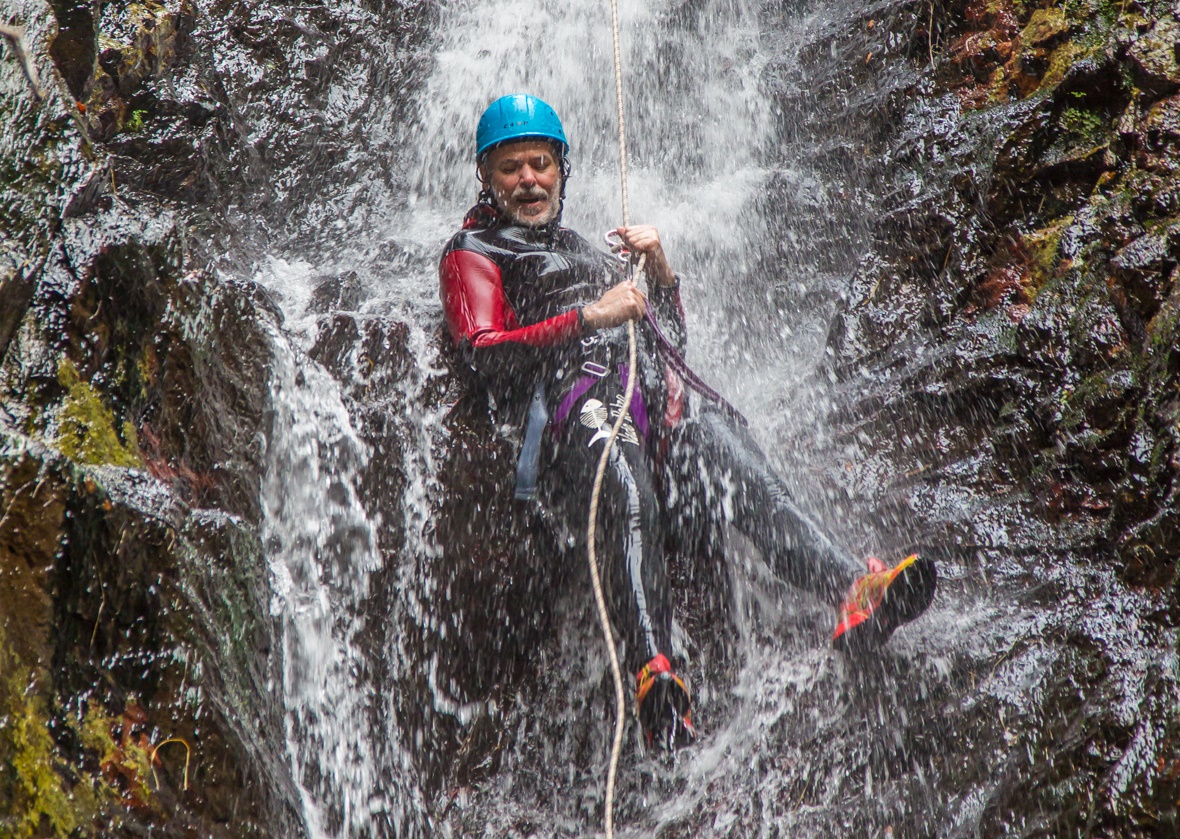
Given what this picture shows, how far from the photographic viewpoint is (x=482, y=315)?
3553 millimetres

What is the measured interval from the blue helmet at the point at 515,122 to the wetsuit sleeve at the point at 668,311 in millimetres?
819

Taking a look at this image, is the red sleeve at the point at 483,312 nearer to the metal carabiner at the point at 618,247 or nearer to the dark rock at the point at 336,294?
the metal carabiner at the point at 618,247

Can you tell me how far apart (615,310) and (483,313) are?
547 mm

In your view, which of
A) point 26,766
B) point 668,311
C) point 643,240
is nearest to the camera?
point 26,766

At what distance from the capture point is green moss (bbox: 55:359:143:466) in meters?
2.73

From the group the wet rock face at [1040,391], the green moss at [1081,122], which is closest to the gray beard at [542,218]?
the wet rock face at [1040,391]

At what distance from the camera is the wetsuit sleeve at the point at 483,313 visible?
11.3ft

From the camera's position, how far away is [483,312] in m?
3.56

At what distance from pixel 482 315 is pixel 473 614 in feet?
4.10

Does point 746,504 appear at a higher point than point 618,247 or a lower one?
lower

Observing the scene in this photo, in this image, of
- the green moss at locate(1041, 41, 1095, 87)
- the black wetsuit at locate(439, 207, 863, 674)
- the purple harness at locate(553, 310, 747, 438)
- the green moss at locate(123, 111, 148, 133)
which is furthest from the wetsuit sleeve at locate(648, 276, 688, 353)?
the green moss at locate(123, 111, 148, 133)

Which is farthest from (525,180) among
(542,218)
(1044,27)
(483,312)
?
(1044,27)

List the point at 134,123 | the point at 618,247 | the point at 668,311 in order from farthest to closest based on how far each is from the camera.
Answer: the point at 134,123 → the point at 668,311 → the point at 618,247

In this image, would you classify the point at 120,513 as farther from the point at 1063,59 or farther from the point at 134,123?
the point at 1063,59
